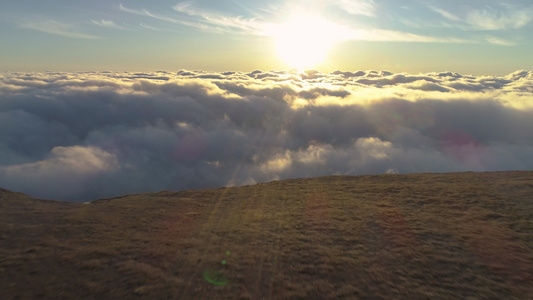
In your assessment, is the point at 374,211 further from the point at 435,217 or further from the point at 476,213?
the point at 476,213


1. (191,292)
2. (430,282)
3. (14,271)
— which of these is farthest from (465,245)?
(14,271)

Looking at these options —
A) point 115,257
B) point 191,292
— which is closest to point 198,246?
point 115,257

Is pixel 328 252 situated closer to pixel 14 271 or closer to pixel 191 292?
pixel 191 292

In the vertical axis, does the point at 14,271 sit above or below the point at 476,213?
below

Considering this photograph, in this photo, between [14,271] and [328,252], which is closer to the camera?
[14,271]

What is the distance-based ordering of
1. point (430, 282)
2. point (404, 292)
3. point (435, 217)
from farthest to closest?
point (435, 217) < point (430, 282) < point (404, 292)

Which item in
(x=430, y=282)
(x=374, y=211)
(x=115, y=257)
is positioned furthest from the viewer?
(x=374, y=211)
